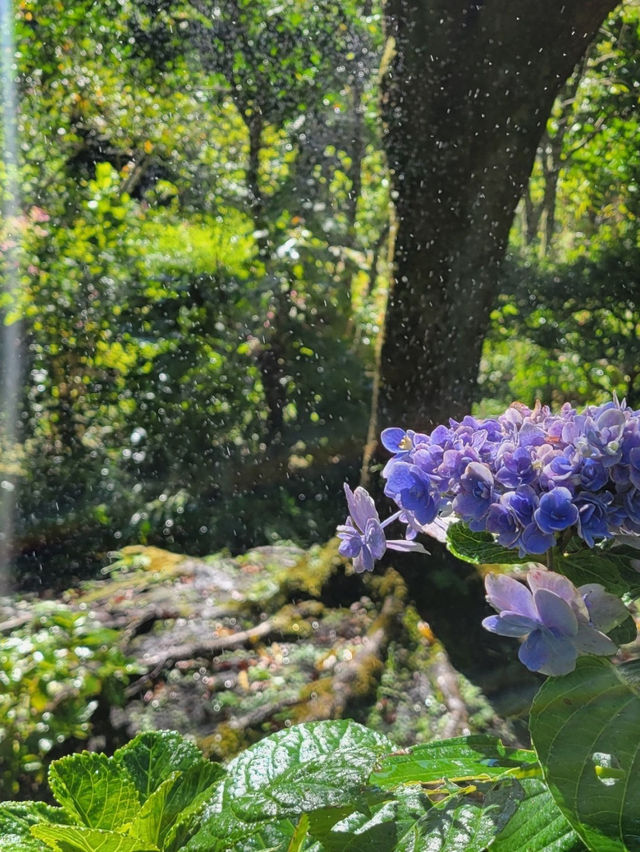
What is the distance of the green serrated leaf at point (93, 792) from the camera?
63 cm

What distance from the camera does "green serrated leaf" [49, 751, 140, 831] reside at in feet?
2.06

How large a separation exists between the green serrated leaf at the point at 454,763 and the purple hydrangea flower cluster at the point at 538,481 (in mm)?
189

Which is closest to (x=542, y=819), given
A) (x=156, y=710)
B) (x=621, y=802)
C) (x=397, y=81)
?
(x=621, y=802)

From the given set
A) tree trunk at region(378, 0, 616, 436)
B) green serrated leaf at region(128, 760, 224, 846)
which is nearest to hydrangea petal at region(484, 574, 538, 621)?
green serrated leaf at region(128, 760, 224, 846)

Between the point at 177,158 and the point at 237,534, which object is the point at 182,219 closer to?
the point at 177,158

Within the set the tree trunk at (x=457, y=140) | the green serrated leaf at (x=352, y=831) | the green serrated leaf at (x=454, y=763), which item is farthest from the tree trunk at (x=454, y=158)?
the green serrated leaf at (x=352, y=831)

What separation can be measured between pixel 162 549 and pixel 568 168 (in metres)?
2.25

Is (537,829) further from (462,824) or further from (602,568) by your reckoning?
(602,568)

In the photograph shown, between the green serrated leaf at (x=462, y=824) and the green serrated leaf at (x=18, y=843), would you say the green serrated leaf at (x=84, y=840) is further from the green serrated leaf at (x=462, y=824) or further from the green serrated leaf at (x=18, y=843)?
the green serrated leaf at (x=462, y=824)

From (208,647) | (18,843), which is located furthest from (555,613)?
(208,647)

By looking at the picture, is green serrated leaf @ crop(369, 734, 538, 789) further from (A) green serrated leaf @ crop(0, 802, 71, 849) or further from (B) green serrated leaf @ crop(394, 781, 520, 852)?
(A) green serrated leaf @ crop(0, 802, 71, 849)

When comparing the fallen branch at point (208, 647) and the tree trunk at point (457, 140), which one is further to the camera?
the tree trunk at point (457, 140)

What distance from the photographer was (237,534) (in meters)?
3.03

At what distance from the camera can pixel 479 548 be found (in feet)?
2.14
